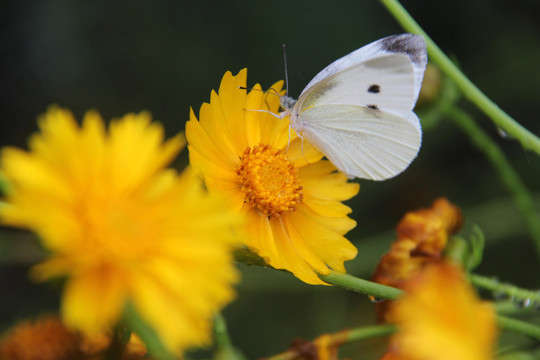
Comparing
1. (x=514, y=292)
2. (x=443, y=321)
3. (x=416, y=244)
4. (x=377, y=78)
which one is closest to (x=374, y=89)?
(x=377, y=78)

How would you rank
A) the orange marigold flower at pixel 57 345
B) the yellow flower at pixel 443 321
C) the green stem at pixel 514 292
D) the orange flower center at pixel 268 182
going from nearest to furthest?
the yellow flower at pixel 443 321 < the orange marigold flower at pixel 57 345 < the green stem at pixel 514 292 < the orange flower center at pixel 268 182

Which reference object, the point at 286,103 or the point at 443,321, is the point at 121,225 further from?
the point at 286,103

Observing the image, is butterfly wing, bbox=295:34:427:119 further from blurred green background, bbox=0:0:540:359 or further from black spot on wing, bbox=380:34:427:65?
blurred green background, bbox=0:0:540:359

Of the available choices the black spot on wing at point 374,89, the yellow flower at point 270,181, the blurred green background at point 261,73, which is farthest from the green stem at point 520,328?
the blurred green background at point 261,73

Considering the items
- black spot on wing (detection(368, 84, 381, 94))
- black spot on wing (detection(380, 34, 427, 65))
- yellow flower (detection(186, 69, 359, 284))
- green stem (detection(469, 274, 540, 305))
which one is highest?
black spot on wing (detection(380, 34, 427, 65))

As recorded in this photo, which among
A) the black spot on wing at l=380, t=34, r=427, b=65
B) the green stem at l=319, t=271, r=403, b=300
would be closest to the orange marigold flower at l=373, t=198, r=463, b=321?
the green stem at l=319, t=271, r=403, b=300

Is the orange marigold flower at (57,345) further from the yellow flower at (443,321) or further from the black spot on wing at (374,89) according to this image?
the black spot on wing at (374,89)

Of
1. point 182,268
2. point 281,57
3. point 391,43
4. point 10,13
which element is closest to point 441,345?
point 182,268
